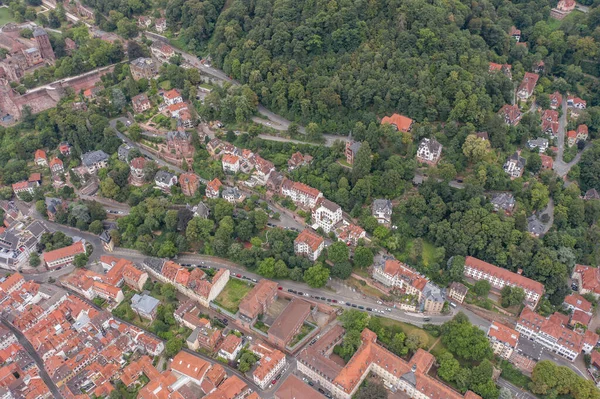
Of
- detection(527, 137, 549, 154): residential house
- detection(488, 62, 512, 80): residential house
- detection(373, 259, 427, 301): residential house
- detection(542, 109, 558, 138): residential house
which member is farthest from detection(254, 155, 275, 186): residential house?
detection(542, 109, 558, 138): residential house

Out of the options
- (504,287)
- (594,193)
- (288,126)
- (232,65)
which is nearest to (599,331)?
(504,287)

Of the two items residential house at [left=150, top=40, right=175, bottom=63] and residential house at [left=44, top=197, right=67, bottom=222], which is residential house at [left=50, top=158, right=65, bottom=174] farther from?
residential house at [left=150, top=40, right=175, bottom=63]

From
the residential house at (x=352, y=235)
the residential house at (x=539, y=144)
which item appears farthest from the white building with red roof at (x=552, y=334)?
the residential house at (x=539, y=144)

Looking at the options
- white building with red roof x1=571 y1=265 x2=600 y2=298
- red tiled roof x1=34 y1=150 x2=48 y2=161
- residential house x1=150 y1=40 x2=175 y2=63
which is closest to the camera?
white building with red roof x1=571 y1=265 x2=600 y2=298

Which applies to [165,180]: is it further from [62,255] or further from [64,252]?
[62,255]

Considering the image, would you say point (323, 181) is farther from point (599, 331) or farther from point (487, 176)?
point (599, 331)

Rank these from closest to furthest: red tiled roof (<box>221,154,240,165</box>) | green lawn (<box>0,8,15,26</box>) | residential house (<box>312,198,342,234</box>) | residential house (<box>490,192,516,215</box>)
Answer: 1. residential house (<box>490,192,516,215</box>)
2. residential house (<box>312,198,342,234</box>)
3. red tiled roof (<box>221,154,240,165</box>)
4. green lawn (<box>0,8,15,26</box>)
